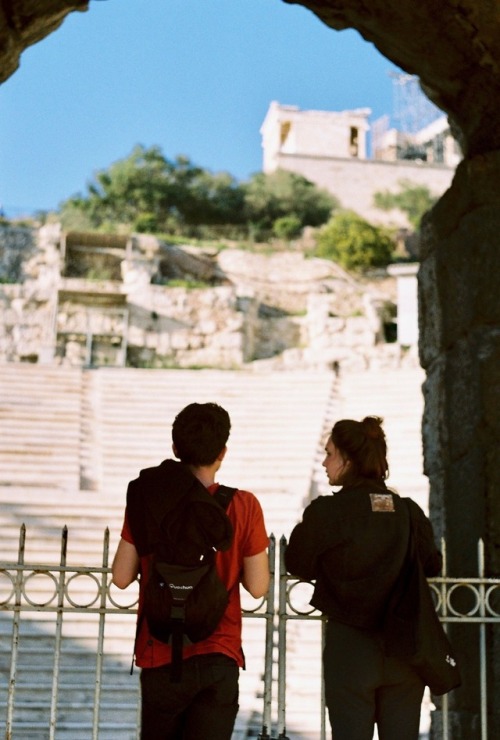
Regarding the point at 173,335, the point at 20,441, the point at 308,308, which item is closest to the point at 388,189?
the point at 308,308

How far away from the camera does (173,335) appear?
31203mm

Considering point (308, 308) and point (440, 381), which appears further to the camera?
point (308, 308)

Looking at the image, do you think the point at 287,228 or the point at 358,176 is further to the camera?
the point at 358,176

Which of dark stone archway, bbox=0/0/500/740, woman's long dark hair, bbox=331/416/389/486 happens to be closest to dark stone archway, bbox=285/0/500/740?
dark stone archway, bbox=0/0/500/740

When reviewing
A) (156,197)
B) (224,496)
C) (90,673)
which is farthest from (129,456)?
(156,197)

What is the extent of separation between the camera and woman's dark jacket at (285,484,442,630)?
272cm

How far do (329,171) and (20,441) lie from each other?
1570 inches

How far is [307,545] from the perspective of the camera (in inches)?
110

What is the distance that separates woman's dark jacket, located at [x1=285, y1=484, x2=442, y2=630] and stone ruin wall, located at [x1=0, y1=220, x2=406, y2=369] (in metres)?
24.7

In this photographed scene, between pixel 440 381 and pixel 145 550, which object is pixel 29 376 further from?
pixel 145 550

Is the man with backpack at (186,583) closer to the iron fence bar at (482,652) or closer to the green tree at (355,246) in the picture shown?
the iron fence bar at (482,652)

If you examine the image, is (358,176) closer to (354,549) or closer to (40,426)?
(40,426)

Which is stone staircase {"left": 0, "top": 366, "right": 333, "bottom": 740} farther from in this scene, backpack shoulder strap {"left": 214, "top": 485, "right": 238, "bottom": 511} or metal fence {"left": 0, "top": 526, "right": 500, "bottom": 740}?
backpack shoulder strap {"left": 214, "top": 485, "right": 238, "bottom": 511}

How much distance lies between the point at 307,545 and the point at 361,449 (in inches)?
13.3
